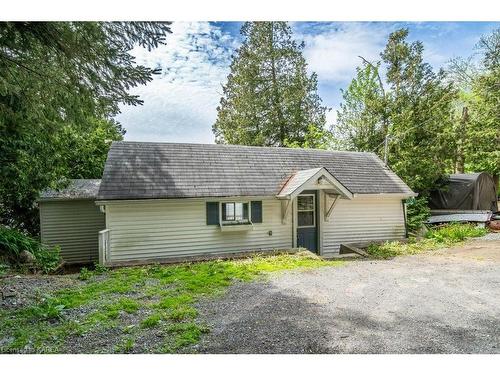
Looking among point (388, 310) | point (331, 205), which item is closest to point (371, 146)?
point (331, 205)

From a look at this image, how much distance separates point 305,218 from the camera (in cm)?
964

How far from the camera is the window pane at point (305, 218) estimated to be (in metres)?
9.56

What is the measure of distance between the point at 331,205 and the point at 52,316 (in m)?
7.36

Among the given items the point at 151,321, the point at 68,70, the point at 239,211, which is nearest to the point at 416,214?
the point at 239,211

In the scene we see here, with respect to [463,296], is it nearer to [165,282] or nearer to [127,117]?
[165,282]

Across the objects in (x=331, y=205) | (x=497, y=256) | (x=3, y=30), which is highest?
(x=3, y=30)

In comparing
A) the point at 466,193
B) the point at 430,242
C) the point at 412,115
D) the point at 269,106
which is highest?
the point at 269,106

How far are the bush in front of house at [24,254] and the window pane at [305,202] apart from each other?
6602mm

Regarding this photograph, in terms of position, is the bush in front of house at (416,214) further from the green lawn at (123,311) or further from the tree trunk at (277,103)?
the tree trunk at (277,103)

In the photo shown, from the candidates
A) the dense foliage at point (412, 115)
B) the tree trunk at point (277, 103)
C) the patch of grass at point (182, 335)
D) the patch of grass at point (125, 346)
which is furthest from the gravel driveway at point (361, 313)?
A: the tree trunk at point (277, 103)

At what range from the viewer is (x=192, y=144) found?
10.2 m

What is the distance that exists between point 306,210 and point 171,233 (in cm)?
397

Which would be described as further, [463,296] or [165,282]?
[165,282]

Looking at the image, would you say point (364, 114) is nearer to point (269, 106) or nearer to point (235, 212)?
point (269, 106)
